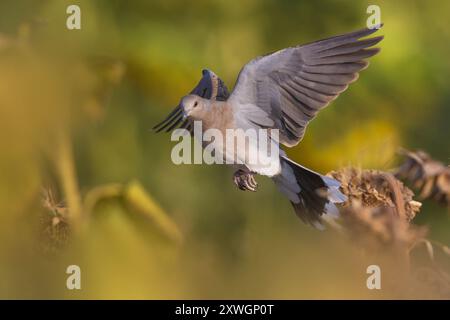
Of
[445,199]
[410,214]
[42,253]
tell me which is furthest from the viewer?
[42,253]

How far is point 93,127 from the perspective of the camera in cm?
152

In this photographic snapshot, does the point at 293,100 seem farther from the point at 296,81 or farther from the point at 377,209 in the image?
the point at 377,209

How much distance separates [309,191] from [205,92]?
0.30m

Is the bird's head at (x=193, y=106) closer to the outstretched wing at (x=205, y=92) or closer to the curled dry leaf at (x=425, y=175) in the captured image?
the outstretched wing at (x=205, y=92)

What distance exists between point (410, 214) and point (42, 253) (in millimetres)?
781

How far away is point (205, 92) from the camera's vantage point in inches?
53.9

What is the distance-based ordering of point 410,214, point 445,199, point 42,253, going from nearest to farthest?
point 410,214
point 445,199
point 42,253

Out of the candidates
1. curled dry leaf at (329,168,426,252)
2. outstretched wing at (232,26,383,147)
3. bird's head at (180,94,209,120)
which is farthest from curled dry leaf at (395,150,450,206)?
bird's head at (180,94,209,120)

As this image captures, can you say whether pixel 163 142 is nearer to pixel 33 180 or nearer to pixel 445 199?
pixel 33 180

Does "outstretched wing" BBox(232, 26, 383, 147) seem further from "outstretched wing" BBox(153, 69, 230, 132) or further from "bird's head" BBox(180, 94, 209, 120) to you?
"outstretched wing" BBox(153, 69, 230, 132)

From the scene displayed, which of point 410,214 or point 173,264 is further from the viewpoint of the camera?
point 173,264

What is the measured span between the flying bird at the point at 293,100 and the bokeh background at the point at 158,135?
0.25 m

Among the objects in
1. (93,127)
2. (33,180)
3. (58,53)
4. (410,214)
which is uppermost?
(58,53)

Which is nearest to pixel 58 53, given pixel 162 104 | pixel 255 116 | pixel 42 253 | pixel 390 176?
pixel 162 104
